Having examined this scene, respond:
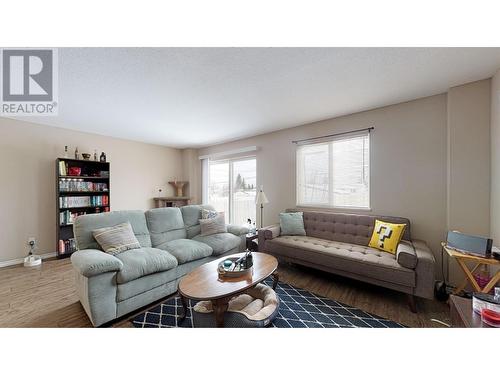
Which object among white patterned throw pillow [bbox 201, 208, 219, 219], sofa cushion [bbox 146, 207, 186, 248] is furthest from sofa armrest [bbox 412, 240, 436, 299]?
sofa cushion [bbox 146, 207, 186, 248]

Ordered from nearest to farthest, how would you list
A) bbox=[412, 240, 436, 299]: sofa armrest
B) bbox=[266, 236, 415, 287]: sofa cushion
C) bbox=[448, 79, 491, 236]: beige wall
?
bbox=[412, 240, 436, 299]: sofa armrest < bbox=[266, 236, 415, 287]: sofa cushion < bbox=[448, 79, 491, 236]: beige wall

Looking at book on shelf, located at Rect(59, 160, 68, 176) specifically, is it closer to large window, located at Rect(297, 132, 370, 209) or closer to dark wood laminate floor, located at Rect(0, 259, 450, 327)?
dark wood laminate floor, located at Rect(0, 259, 450, 327)

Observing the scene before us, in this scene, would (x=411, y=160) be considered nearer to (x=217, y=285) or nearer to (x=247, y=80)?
(x=247, y=80)

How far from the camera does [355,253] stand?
2.25 m

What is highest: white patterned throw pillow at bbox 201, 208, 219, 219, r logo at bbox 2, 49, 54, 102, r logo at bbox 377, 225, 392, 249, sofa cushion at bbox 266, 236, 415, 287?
r logo at bbox 2, 49, 54, 102

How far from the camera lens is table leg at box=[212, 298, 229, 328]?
4.46ft

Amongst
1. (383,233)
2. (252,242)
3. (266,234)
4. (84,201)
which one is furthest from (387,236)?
(84,201)

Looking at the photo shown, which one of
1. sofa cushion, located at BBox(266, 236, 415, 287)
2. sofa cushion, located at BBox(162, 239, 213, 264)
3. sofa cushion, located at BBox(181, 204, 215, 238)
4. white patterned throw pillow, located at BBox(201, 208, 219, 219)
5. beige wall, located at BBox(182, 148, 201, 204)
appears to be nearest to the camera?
sofa cushion, located at BBox(266, 236, 415, 287)

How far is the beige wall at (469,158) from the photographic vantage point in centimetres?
200

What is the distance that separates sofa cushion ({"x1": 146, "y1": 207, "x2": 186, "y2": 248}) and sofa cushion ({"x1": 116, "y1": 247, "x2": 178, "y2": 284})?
0.45 m

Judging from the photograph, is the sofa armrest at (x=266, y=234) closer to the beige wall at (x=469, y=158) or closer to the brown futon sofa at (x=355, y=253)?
the brown futon sofa at (x=355, y=253)

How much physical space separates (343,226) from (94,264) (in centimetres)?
289

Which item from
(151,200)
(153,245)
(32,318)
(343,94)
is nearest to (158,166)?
(151,200)

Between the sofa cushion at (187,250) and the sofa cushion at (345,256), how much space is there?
0.97 meters
